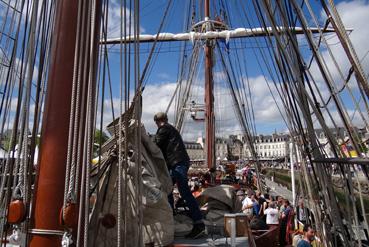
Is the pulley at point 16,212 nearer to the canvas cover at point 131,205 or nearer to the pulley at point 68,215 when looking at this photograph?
the pulley at point 68,215

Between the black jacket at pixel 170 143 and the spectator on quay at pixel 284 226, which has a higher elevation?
the black jacket at pixel 170 143

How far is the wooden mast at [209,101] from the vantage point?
651 inches

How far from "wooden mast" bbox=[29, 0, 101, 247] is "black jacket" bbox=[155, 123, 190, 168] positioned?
67.1 inches

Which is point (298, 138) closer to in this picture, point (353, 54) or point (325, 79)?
point (325, 79)

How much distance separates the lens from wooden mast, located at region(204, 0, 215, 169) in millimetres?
16542

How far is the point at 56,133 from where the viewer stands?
2455 mm

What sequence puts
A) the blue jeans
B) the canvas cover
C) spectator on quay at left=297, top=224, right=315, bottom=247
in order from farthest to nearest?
spectator on quay at left=297, top=224, right=315, bottom=247
the blue jeans
the canvas cover

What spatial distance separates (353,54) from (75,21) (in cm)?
226

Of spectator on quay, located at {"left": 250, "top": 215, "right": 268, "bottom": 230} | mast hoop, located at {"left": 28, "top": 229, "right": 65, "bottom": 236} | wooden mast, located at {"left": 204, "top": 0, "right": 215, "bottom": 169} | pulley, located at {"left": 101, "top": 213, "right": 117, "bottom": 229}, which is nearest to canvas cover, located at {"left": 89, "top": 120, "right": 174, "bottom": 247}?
pulley, located at {"left": 101, "top": 213, "right": 117, "bottom": 229}

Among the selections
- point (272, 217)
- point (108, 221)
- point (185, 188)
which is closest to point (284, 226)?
point (272, 217)

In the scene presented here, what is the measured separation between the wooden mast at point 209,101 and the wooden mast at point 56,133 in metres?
13.9

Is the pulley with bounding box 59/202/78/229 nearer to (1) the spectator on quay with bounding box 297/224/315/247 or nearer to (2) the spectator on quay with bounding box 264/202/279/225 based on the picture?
(1) the spectator on quay with bounding box 297/224/315/247

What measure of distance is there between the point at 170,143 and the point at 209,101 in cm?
1328

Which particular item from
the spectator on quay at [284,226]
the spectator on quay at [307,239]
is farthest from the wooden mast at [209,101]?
the spectator on quay at [307,239]
